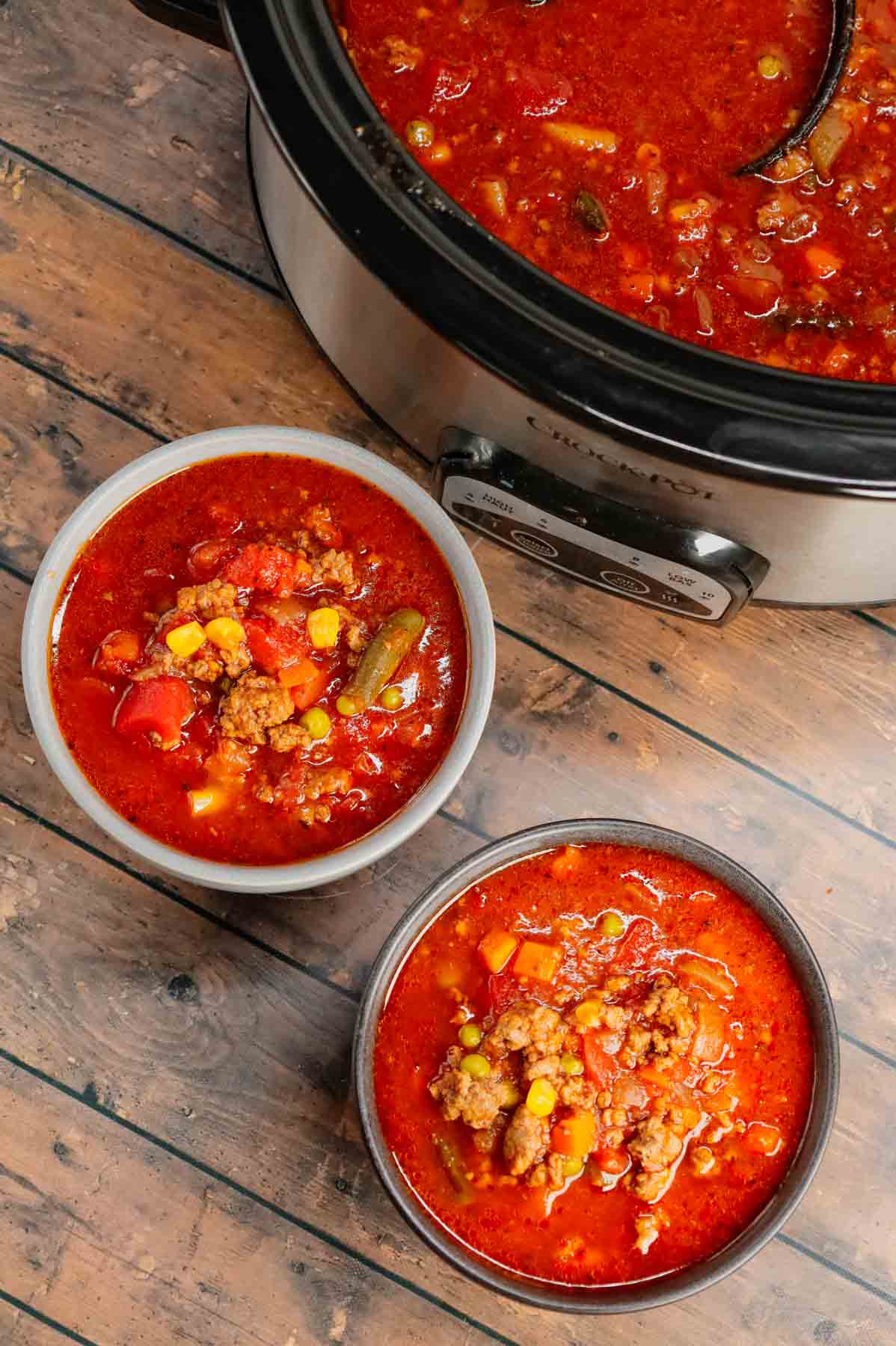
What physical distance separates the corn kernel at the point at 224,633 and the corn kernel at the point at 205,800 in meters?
0.22

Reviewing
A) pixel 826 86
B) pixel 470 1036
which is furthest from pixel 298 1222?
pixel 826 86

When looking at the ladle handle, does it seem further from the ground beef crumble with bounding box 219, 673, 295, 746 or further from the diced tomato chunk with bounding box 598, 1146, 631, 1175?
the diced tomato chunk with bounding box 598, 1146, 631, 1175

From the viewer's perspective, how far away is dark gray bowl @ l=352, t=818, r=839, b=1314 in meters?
1.93

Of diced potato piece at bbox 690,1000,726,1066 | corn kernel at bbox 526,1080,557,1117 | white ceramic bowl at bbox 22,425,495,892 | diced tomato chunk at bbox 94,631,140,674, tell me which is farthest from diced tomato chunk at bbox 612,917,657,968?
diced tomato chunk at bbox 94,631,140,674

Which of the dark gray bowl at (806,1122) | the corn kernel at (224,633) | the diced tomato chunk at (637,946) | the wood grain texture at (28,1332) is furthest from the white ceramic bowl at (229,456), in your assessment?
the wood grain texture at (28,1332)

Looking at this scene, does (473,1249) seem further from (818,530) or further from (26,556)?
(26,556)

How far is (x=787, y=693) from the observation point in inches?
95.3

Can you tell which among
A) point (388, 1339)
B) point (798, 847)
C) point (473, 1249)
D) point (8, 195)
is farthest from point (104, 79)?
point (388, 1339)

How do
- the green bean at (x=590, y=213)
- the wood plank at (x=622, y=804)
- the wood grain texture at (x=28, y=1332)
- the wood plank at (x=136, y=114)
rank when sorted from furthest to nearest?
the wood plank at (x=136, y=114) → the wood plank at (x=622, y=804) → the wood grain texture at (x=28, y=1332) → the green bean at (x=590, y=213)

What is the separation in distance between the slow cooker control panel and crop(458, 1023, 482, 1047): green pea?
746 millimetres

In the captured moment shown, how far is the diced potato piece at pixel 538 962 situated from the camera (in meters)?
2.05

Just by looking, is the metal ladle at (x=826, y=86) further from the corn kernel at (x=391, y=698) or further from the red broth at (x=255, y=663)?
the corn kernel at (x=391, y=698)

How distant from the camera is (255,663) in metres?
2.02

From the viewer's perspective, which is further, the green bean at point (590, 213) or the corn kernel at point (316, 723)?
the corn kernel at point (316, 723)
